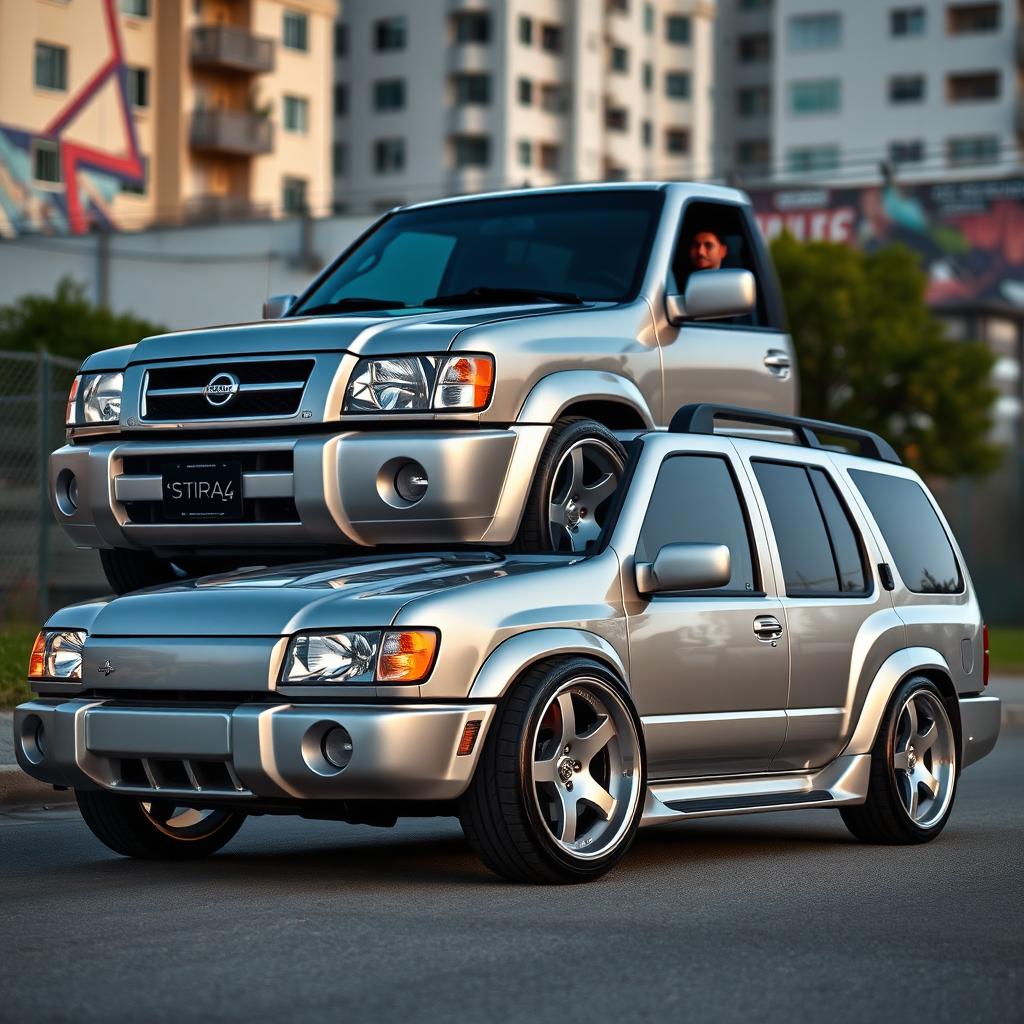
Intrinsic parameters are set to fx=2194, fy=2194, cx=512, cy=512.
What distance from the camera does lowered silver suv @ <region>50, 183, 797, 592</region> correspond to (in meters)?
8.11

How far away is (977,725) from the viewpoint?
970 cm

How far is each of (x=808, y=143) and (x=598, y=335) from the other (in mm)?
96911

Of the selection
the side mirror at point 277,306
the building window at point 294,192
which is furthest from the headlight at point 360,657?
the building window at point 294,192

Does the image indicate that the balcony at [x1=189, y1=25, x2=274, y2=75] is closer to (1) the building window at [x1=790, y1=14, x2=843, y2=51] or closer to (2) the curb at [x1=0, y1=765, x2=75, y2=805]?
(1) the building window at [x1=790, y1=14, x2=843, y2=51]

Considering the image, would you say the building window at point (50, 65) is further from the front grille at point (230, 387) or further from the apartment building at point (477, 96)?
the front grille at point (230, 387)

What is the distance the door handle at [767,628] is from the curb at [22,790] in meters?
3.93

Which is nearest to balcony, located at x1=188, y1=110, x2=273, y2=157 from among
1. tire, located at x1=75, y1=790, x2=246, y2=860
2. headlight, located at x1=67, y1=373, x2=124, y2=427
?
headlight, located at x1=67, y1=373, x2=124, y2=427

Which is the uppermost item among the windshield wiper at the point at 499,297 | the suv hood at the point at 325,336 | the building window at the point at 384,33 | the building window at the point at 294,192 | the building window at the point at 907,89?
the building window at the point at 384,33

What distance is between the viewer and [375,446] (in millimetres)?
8109

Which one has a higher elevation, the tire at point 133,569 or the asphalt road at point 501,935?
the tire at point 133,569

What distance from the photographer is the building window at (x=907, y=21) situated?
10175 centimetres

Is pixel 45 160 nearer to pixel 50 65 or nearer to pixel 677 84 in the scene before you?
pixel 50 65

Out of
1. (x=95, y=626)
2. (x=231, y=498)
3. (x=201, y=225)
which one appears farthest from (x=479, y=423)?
(x=201, y=225)

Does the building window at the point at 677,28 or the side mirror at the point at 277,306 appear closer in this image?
the side mirror at the point at 277,306
